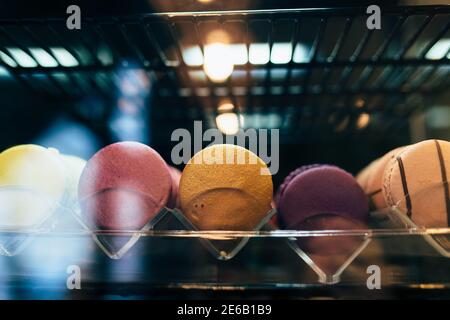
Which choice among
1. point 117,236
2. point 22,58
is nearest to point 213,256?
point 117,236

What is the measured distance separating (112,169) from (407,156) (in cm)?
40

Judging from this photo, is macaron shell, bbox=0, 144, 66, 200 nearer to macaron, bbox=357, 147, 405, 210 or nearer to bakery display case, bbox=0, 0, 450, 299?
bakery display case, bbox=0, 0, 450, 299

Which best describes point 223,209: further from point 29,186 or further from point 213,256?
point 29,186

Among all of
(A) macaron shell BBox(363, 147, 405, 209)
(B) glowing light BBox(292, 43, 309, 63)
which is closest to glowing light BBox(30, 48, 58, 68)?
(B) glowing light BBox(292, 43, 309, 63)

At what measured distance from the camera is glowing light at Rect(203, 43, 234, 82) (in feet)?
2.60

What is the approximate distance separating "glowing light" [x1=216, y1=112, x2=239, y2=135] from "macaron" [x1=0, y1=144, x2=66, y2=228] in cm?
43

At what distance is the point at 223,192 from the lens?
23.7 inches

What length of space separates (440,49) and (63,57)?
0.67 m

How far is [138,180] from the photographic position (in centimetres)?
61

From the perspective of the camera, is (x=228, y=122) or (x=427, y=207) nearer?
(x=427, y=207)

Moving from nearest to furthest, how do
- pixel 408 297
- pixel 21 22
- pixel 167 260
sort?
pixel 408 297 → pixel 21 22 → pixel 167 260

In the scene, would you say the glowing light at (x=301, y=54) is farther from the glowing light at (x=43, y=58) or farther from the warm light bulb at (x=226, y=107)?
the glowing light at (x=43, y=58)
